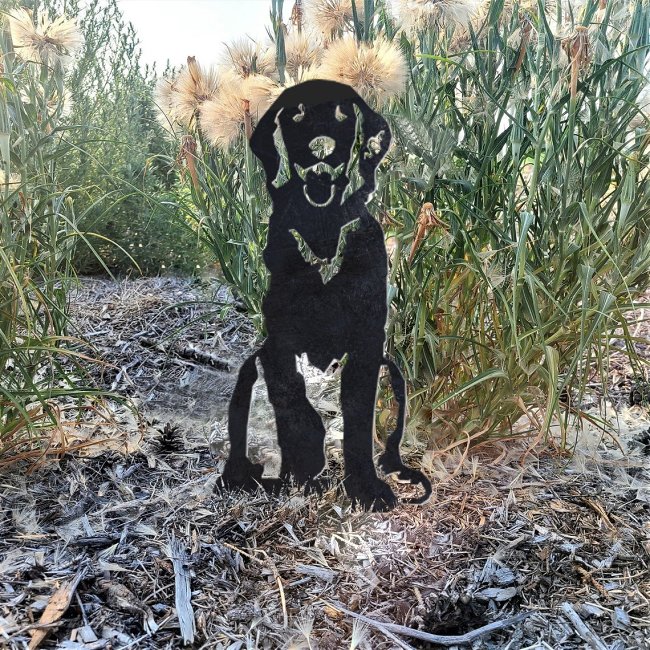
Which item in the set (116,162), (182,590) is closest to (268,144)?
(182,590)

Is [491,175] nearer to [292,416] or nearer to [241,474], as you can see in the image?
[292,416]

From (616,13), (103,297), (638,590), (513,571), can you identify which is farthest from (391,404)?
(103,297)

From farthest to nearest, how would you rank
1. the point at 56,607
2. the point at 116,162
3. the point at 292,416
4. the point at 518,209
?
the point at 116,162, the point at 518,209, the point at 292,416, the point at 56,607

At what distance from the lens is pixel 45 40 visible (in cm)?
157

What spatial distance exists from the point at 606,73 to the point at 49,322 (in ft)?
4.99

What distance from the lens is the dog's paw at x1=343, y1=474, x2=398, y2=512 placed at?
1.31 m

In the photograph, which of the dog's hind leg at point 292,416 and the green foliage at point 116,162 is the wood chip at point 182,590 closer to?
the dog's hind leg at point 292,416

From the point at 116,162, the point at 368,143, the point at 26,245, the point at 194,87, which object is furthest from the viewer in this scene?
the point at 116,162

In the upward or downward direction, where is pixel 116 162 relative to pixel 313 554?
upward

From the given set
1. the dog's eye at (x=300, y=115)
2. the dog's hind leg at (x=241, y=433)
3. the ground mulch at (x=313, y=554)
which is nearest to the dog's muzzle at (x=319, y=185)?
the dog's eye at (x=300, y=115)

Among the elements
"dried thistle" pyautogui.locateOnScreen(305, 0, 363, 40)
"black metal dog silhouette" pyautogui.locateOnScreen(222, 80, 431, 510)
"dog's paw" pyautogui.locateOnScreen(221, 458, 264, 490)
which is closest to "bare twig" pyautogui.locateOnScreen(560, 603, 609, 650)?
"black metal dog silhouette" pyautogui.locateOnScreen(222, 80, 431, 510)

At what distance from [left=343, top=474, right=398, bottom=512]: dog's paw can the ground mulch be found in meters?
0.09

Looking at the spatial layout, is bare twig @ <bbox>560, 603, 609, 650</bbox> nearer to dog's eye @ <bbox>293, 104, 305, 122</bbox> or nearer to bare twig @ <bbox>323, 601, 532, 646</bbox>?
bare twig @ <bbox>323, 601, 532, 646</bbox>

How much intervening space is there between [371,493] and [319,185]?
2.05 feet
